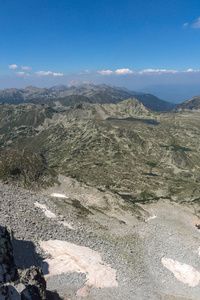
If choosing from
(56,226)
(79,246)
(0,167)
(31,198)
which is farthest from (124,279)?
(0,167)

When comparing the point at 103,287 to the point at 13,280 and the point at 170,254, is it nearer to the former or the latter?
the point at 13,280

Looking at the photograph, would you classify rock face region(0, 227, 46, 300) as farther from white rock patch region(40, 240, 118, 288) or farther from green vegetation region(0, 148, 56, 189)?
green vegetation region(0, 148, 56, 189)

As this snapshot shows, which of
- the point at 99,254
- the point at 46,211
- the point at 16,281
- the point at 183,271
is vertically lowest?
the point at 183,271

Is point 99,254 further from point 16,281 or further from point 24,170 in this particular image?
point 24,170

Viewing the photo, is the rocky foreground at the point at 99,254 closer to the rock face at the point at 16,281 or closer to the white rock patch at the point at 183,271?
the white rock patch at the point at 183,271

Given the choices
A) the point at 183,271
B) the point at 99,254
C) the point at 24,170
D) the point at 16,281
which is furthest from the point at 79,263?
the point at 24,170

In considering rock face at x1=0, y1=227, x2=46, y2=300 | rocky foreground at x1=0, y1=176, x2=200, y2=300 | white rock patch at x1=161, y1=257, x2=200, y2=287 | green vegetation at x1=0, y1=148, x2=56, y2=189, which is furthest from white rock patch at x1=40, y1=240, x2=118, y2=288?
green vegetation at x1=0, y1=148, x2=56, y2=189

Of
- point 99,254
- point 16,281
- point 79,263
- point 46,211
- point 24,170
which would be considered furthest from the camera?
point 24,170

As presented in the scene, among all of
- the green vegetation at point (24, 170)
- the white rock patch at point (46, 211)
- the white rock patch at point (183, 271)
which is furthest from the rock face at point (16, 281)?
the green vegetation at point (24, 170)
